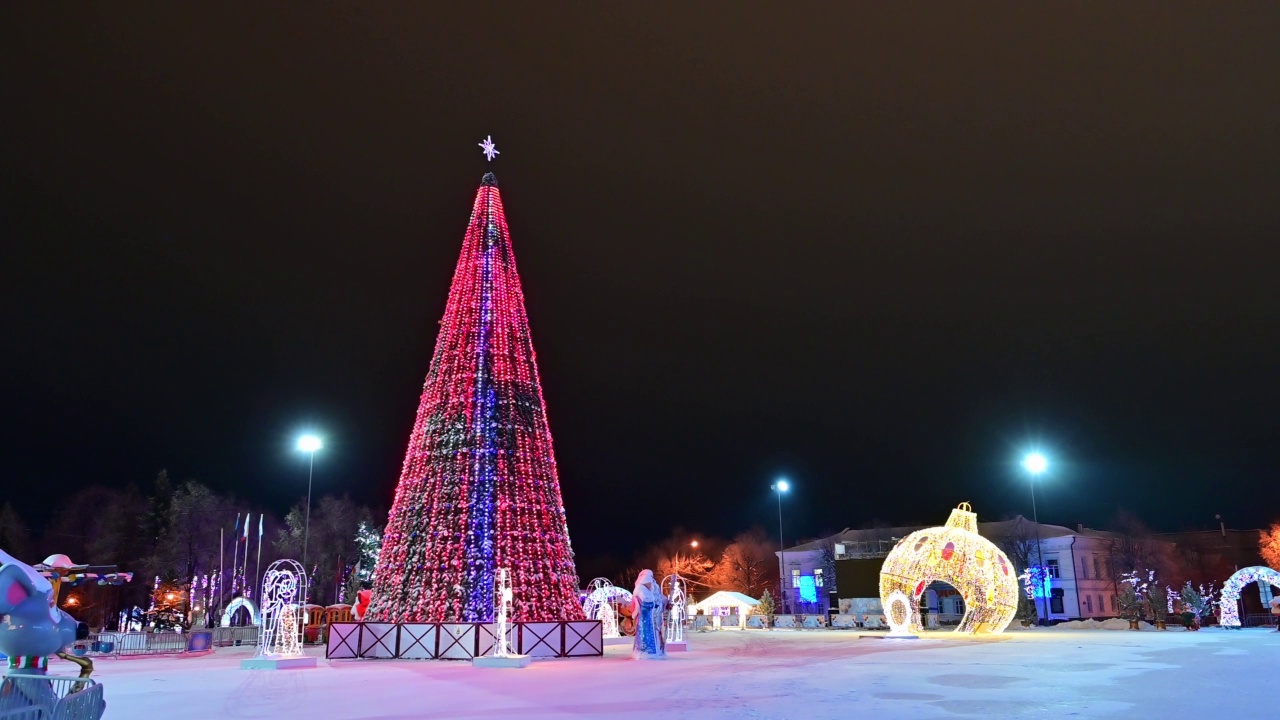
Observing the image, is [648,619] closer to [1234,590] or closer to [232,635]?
[232,635]

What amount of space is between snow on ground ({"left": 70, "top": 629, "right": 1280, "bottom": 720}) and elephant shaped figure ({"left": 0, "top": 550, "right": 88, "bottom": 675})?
353cm

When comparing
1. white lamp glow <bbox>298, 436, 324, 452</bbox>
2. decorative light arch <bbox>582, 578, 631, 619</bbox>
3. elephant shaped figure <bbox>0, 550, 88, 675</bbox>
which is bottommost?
decorative light arch <bbox>582, 578, 631, 619</bbox>

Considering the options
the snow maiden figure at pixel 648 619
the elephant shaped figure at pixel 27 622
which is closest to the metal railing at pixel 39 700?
the elephant shaped figure at pixel 27 622

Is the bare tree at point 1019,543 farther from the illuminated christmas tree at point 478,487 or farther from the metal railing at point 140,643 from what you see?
the metal railing at point 140,643

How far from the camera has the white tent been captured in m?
60.9

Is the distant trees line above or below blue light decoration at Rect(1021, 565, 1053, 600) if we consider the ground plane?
above

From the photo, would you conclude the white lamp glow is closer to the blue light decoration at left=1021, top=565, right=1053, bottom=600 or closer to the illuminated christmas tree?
the illuminated christmas tree

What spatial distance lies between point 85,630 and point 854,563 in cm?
5796

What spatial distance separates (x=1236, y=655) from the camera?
2073 cm

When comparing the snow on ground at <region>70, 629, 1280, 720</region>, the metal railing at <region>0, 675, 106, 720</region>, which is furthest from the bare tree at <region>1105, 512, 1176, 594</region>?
the metal railing at <region>0, 675, 106, 720</region>

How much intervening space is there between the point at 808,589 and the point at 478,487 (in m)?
63.7

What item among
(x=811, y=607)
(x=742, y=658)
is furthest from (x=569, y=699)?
(x=811, y=607)

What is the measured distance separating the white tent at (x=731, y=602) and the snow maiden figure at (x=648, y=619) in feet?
127

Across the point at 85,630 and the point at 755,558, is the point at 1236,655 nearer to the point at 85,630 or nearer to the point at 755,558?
the point at 85,630
